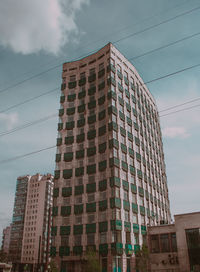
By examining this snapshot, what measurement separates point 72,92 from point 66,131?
1091 centimetres

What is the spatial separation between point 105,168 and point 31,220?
93.5 m

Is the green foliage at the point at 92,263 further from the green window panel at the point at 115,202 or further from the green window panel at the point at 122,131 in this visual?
the green window panel at the point at 122,131

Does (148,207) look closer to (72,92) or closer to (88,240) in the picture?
(88,240)

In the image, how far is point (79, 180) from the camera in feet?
181

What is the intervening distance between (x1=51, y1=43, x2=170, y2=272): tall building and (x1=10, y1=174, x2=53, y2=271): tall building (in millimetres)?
75058

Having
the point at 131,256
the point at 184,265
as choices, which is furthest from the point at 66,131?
the point at 184,265

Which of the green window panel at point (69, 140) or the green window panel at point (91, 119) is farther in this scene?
the green window panel at point (69, 140)

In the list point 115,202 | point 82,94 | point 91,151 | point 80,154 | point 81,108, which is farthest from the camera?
point 82,94

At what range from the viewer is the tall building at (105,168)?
159 feet

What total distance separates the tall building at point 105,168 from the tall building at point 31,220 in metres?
75.1

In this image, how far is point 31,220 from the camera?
5197 inches

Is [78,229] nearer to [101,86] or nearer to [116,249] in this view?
[116,249]

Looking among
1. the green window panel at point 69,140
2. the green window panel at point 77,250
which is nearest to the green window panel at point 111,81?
the green window panel at point 69,140

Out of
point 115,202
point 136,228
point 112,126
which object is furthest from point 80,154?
point 136,228
